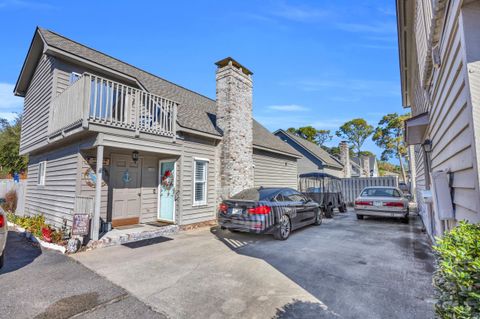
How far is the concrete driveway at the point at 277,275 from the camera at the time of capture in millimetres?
3135

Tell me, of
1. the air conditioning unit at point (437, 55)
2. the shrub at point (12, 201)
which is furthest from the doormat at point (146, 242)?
the shrub at point (12, 201)

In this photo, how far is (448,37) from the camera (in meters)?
2.60

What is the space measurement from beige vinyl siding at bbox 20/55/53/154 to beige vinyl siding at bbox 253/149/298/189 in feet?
28.0

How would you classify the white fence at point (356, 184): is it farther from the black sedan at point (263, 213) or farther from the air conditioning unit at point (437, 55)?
the air conditioning unit at point (437, 55)

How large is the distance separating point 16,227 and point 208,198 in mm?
6947

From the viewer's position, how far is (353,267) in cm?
460

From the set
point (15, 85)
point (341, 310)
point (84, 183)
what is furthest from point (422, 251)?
point (15, 85)

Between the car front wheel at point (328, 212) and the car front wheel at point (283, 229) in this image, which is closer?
the car front wheel at point (283, 229)

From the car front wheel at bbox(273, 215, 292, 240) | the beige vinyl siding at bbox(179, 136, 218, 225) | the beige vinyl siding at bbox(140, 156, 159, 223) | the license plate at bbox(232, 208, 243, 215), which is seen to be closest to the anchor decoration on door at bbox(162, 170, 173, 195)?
the beige vinyl siding at bbox(140, 156, 159, 223)

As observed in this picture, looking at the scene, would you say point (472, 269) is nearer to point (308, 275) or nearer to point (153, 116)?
point (308, 275)

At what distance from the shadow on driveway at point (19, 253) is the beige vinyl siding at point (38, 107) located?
3.36 meters

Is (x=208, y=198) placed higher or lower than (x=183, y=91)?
lower

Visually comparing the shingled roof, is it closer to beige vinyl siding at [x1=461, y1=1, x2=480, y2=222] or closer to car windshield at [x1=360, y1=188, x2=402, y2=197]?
car windshield at [x1=360, y1=188, x2=402, y2=197]

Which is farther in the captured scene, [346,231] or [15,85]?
[15,85]
